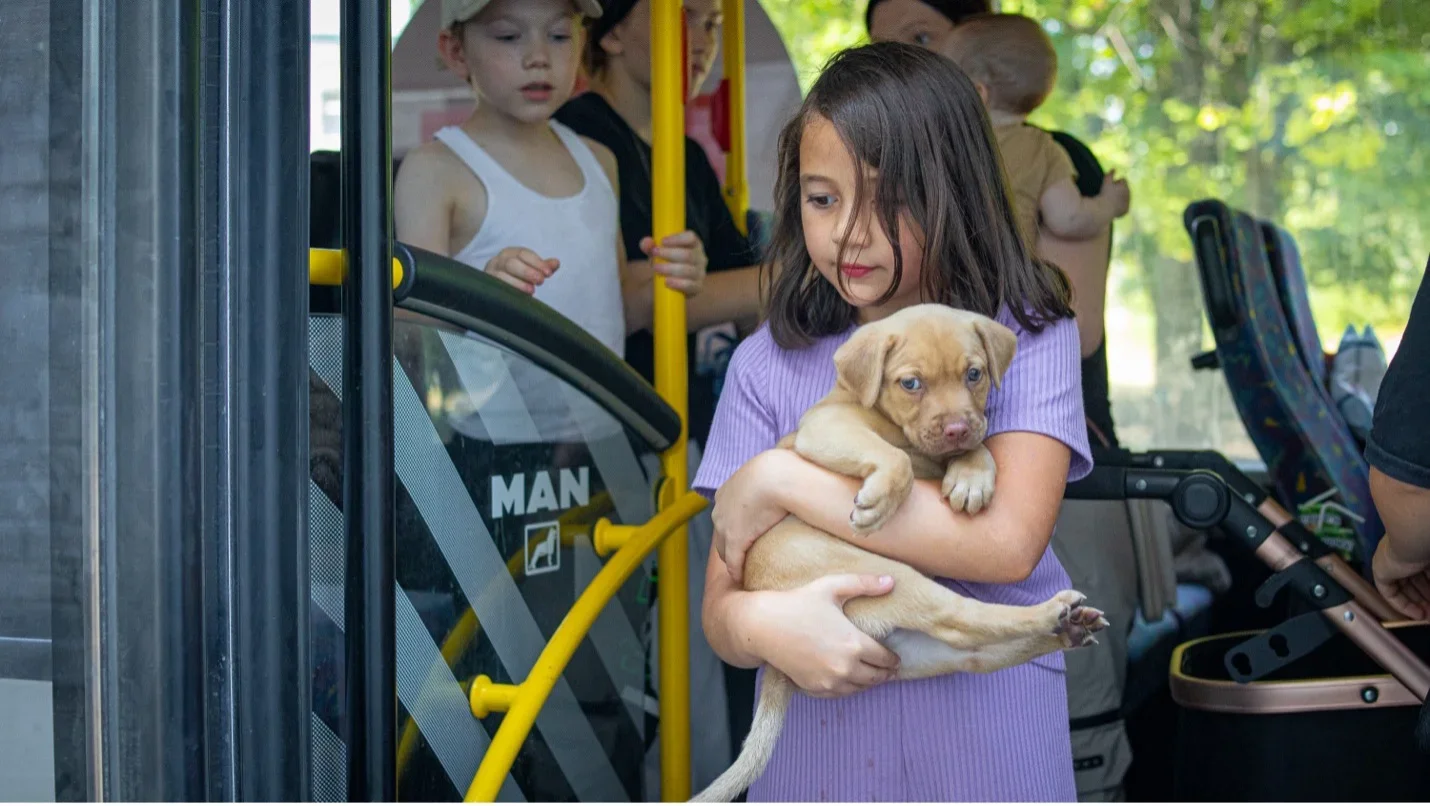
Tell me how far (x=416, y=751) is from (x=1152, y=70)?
4.11 m

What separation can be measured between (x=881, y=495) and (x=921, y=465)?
76 mm

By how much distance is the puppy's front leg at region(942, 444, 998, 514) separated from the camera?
1233mm

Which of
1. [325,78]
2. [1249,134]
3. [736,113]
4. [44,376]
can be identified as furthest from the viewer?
[1249,134]

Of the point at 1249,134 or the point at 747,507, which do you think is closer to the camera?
the point at 747,507

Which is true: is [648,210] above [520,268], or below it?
above

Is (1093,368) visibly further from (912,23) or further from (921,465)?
(921,465)

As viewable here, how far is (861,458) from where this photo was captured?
125 centimetres

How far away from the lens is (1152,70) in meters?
4.84

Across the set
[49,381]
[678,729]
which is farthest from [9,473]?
[678,729]

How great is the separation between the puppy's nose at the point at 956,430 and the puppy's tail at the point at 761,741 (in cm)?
31

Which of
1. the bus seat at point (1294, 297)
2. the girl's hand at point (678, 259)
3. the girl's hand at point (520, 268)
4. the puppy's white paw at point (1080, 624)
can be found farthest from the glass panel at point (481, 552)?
the bus seat at point (1294, 297)

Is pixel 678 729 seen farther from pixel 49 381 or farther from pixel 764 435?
pixel 49 381

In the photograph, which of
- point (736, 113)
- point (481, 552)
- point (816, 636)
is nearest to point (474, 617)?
point (481, 552)

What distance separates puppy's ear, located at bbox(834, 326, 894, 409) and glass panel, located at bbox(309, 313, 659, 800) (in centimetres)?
50
